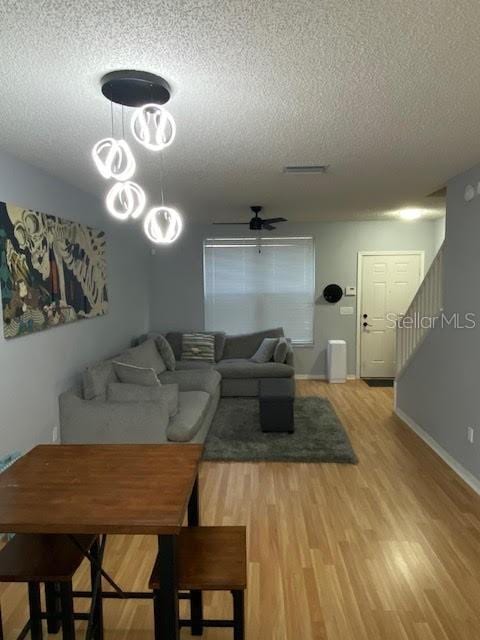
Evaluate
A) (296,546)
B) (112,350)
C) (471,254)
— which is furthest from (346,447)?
(112,350)

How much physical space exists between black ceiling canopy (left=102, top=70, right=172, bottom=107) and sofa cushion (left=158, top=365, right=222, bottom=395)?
3.38 m

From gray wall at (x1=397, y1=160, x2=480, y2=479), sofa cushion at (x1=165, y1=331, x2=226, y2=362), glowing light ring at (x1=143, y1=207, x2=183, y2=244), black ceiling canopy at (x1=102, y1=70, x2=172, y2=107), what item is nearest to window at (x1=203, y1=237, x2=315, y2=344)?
sofa cushion at (x1=165, y1=331, x2=226, y2=362)

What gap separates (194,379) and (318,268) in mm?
2982

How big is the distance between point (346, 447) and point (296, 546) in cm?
161

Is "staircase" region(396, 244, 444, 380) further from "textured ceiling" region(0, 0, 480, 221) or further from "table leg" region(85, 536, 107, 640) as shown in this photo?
"table leg" region(85, 536, 107, 640)

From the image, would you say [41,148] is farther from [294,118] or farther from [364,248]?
[364,248]

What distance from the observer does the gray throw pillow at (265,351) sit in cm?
618

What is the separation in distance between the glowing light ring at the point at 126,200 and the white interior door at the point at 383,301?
17.7 feet

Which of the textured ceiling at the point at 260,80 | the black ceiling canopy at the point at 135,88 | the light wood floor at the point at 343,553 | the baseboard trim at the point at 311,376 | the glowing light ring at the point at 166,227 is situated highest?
the textured ceiling at the point at 260,80

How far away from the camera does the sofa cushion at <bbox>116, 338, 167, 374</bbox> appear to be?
475 cm

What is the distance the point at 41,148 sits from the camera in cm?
286

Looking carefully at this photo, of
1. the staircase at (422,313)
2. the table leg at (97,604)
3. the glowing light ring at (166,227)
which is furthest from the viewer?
the staircase at (422,313)

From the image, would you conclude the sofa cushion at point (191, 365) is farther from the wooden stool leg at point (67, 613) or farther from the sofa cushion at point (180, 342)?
the wooden stool leg at point (67, 613)

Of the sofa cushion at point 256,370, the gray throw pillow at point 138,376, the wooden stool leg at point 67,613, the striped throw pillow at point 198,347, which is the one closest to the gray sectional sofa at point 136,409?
the gray throw pillow at point 138,376
